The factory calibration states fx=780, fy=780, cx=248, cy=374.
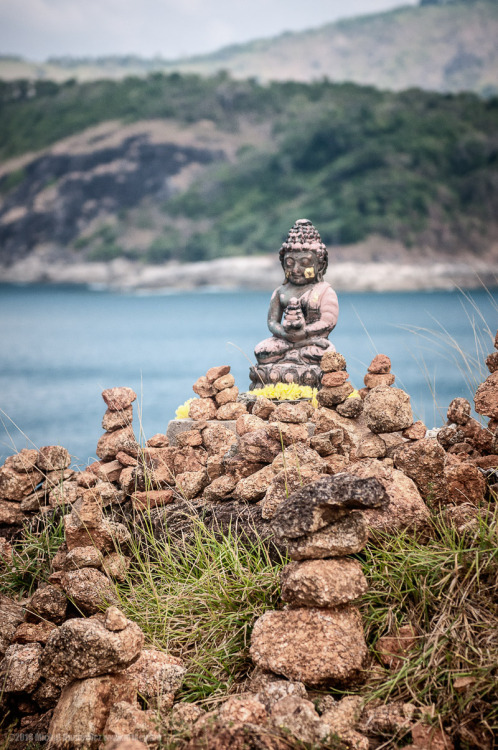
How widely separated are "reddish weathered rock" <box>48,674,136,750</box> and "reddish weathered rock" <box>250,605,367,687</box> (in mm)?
654

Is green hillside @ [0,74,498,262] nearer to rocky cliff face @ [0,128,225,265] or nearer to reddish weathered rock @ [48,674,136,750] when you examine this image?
rocky cliff face @ [0,128,225,265]

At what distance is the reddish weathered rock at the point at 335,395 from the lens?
5.93 meters

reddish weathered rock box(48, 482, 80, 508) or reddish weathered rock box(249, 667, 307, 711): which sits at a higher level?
reddish weathered rock box(48, 482, 80, 508)

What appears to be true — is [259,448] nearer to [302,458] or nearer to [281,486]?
[302,458]

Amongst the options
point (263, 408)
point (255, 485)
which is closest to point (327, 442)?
point (255, 485)

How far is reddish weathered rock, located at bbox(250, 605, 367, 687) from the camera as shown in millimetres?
3389

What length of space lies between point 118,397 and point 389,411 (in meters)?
2.19

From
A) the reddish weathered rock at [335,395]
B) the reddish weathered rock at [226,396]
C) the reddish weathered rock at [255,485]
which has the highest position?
the reddish weathered rock at [226,396]

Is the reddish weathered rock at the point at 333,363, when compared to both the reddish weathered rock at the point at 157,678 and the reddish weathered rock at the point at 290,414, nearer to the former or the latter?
the reddish weathered rock at the point at 290,414

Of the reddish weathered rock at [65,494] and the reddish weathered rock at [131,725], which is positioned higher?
the reddish weathered rock at [65,494]

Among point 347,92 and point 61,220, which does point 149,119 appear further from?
point 347,92

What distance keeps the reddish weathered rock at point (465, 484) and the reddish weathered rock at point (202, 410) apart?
Answer: 2.54 m

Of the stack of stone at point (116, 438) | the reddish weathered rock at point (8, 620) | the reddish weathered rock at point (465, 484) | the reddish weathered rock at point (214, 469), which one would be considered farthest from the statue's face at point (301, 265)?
the reddish weathered rock at point (8, 620)

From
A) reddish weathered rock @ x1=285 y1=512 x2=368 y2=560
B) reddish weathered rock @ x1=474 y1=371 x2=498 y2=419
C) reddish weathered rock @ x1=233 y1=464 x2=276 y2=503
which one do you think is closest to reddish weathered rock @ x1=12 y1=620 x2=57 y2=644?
reddish weathered rock @ x1=233 y1=464 x2=276 y2=503
